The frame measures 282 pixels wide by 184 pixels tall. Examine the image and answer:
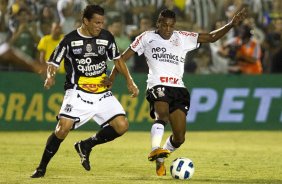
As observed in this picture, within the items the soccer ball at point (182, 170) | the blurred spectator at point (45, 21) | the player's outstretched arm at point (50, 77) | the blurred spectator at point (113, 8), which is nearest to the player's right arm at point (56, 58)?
the player's outstretched arm at point (50, 77)

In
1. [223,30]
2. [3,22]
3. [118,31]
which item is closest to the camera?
[223,30]

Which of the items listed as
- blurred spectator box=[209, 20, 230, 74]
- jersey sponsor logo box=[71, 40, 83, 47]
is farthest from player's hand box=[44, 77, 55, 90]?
blurred spectator box=[209, 20, 230, 74]

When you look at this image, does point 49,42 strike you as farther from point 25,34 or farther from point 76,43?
point 76,43

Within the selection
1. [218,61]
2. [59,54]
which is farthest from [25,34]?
[59,54]

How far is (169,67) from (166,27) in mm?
591

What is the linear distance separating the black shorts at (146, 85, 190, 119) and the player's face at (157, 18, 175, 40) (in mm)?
767

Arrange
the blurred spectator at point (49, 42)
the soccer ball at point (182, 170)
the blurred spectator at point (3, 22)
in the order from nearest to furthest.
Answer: the soccer ball at point (182, 170) < the blurred spectator at point (3, 22) < the blurred spectator at point (49, 42)

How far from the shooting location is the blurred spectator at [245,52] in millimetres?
21875

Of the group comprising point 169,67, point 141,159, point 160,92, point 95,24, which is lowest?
point 141,159

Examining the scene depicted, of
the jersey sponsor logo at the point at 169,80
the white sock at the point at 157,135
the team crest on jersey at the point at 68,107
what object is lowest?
the white sock at the point at 157,135

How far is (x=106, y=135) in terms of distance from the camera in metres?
13.0

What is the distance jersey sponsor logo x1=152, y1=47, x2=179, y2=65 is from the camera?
13641 millimetres

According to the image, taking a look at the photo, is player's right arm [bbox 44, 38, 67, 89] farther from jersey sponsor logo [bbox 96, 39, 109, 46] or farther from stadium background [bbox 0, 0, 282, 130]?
stadium background [bbox 0, 0, 282, 130]

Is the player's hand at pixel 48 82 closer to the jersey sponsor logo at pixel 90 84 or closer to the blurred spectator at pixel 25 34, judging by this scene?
the jersey sponsor logo at pixel 90 84
